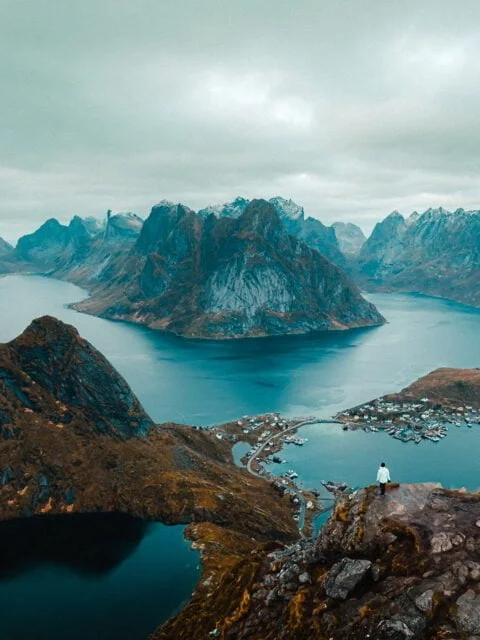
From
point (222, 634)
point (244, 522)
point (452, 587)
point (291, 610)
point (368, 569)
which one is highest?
point (452, 587)

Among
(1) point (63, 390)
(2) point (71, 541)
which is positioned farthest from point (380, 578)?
(1) point (63, 390)

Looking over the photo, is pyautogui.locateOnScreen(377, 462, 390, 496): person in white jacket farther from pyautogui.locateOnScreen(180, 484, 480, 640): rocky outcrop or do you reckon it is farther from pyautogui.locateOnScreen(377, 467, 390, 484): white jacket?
pyautogui.locateOnScreen(180, 484, 480, 640): rocky outcrop

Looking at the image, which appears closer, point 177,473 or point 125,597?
point 125,597

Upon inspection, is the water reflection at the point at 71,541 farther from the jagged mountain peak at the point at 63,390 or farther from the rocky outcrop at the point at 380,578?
the rocky outcrop at the point at 380,578

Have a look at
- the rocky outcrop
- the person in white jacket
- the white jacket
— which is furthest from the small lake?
the white jacket

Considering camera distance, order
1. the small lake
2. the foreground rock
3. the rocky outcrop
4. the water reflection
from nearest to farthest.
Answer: the rocky outcrop, the small lake, the water reflection, the foreground rock

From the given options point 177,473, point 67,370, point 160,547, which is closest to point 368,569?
point 160,547

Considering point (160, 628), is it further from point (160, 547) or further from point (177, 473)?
point (177, 473)
